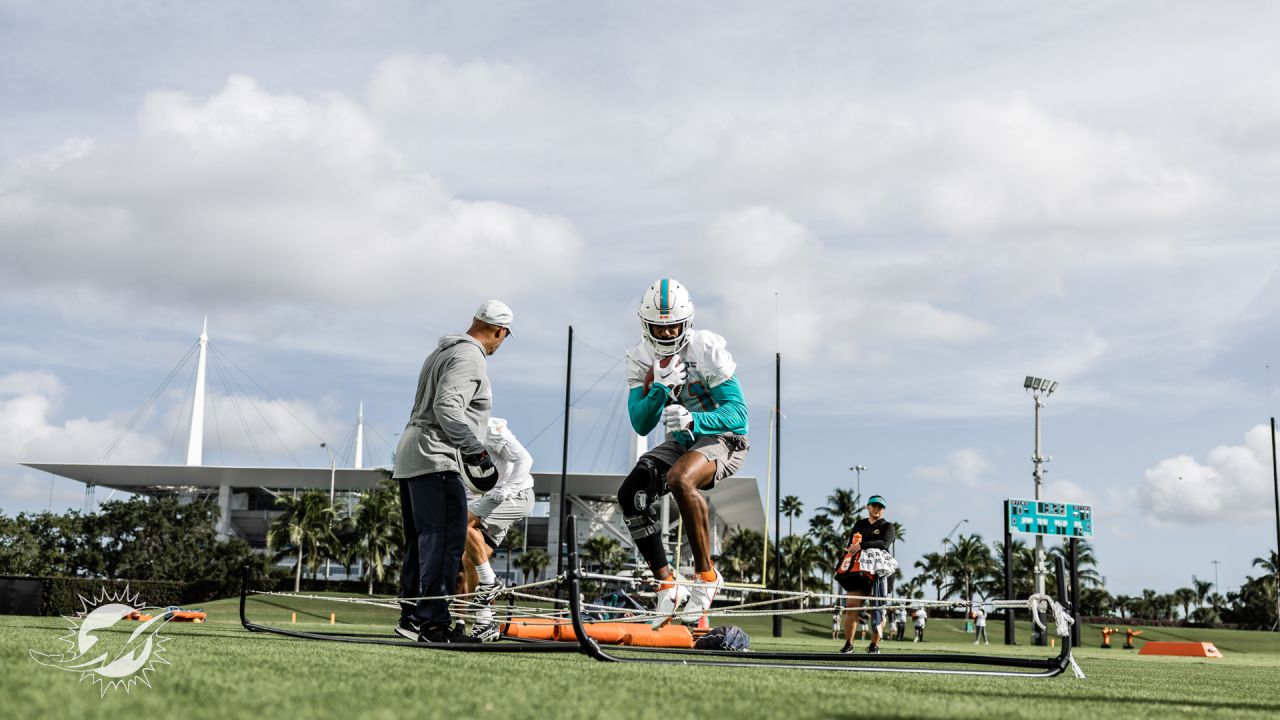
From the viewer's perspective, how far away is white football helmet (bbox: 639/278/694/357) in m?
7.03

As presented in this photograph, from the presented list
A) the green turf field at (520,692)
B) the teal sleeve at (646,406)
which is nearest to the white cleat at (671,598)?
the teal sleeve at (646,406)

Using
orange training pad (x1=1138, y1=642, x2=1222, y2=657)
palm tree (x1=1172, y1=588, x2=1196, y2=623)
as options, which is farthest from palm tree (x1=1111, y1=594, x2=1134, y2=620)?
orange training pad (x1=1138, y1=642, x2=1222, y2=657)

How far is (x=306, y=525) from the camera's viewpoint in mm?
71312

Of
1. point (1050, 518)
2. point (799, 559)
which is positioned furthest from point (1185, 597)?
point (1050, 518)

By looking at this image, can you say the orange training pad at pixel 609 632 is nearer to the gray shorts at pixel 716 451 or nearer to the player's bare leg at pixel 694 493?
the player's bare leg at pixel 694 493

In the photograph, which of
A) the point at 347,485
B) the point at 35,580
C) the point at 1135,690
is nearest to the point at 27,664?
the point at 1135,690

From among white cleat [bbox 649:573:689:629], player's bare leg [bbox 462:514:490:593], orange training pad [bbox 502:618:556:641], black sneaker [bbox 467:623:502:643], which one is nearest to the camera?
white cleat [bbox 649:573:689:629]

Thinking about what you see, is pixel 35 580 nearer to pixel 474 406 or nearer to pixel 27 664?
pixel 474 406

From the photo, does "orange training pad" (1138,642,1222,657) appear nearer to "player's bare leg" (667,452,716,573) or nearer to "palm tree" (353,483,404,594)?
"player's bare leg" (667,452,716,573)

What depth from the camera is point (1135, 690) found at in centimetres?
511

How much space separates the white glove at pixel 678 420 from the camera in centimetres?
681

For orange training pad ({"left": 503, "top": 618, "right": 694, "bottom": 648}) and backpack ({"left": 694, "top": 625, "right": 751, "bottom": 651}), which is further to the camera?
orange training pad ({"left": 503, "top": 618, "right": 694, "bottom": 648})

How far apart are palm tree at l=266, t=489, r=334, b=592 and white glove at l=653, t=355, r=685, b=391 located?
68.6 m

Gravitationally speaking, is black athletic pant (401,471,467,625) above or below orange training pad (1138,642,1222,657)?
above
